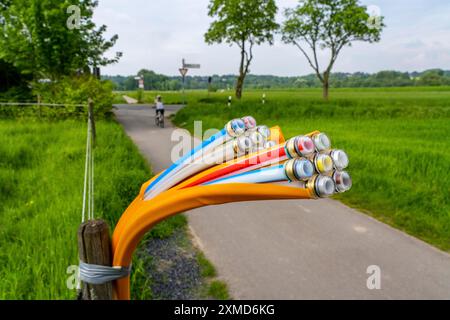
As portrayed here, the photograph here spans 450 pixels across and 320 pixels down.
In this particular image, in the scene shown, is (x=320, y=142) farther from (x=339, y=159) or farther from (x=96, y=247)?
(x=96, y=247)

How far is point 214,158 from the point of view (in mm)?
1205

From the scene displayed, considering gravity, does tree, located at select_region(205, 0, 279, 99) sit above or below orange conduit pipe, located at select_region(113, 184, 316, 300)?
above

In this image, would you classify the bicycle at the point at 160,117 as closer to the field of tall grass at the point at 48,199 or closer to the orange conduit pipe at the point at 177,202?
the field of tall grass at the point at 48,199

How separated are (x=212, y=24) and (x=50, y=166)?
23.2 metres

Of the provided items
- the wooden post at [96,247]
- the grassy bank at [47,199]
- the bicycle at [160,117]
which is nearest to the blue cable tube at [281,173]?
the wooden post at [96,247]

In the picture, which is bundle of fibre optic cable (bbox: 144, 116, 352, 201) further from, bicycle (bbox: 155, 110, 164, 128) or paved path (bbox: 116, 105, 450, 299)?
bicycle (bbox: 155, 110, 164, 128)

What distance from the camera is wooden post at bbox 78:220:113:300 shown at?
4.77 ft

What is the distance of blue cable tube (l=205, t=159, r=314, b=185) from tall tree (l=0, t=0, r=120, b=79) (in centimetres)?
1380

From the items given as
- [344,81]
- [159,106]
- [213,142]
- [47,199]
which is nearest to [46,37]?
[159,106]

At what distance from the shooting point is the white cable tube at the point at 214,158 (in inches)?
45.3

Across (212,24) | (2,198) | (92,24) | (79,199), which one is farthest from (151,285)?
(212,24)

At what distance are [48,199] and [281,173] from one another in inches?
185

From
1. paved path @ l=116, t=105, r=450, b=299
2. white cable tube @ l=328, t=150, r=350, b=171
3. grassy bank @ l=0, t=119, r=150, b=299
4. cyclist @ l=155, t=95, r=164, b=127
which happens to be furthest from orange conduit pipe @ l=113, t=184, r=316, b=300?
cyclist @ l=155, t=95, r=164, b=127
